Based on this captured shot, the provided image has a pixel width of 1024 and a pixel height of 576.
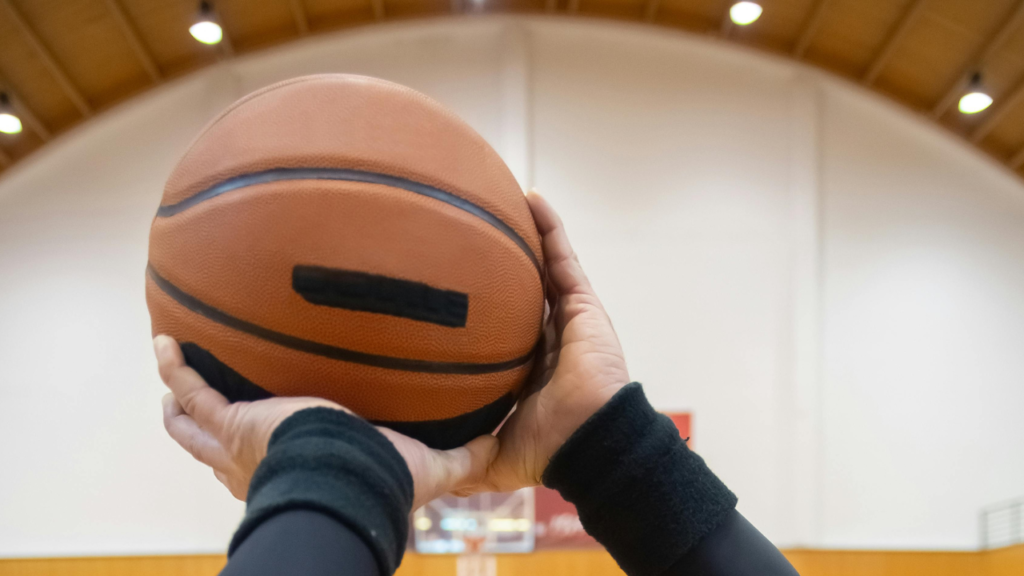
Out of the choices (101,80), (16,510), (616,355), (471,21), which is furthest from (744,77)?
(16,510)

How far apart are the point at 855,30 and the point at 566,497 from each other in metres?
7.34

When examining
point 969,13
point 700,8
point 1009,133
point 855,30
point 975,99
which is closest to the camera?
point 969,13

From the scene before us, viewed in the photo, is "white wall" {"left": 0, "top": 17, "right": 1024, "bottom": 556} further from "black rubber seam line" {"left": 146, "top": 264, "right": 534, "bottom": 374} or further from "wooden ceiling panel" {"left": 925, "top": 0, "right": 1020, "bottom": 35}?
"black rubber seam line" {"left": 146, "top": 264, "right": 534, "bottom": 374}

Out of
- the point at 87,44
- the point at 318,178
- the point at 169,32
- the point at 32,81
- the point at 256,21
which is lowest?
the point at 318,178

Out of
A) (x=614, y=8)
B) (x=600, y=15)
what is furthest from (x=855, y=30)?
(x=600, y=15)

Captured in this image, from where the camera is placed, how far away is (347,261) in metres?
0.97

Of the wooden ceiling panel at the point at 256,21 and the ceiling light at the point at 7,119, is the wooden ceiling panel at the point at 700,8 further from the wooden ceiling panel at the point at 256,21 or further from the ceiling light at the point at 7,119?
the ceiling light at the point at 7,119

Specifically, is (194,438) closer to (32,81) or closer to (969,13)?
(32,81)

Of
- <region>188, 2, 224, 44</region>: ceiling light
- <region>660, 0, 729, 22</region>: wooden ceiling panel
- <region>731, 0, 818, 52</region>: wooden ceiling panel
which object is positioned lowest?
<region>188, 2, 224, 44</region>: ceiling light

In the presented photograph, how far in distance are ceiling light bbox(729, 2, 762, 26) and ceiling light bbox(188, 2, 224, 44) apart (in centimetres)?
480

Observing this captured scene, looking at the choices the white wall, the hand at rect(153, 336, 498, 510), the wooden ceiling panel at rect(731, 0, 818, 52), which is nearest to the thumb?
the hand at rect(153, 336, 498, 510)

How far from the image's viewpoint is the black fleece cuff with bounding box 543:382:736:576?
1054 mm

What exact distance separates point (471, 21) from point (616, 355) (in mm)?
6947

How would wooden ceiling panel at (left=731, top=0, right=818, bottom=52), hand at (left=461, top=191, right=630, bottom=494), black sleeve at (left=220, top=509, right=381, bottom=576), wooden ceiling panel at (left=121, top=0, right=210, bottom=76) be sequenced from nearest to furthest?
black sleeve at (left=220, top=509, right=381, bottom=576) → hand at (left=461, top=191, right=630, bottom=494) → wooden ceiling panel at (left=121, top=0, right=210, bottom=76) → wooden ceiling panel at (left=731, top=0, right=818, bottom=52)
